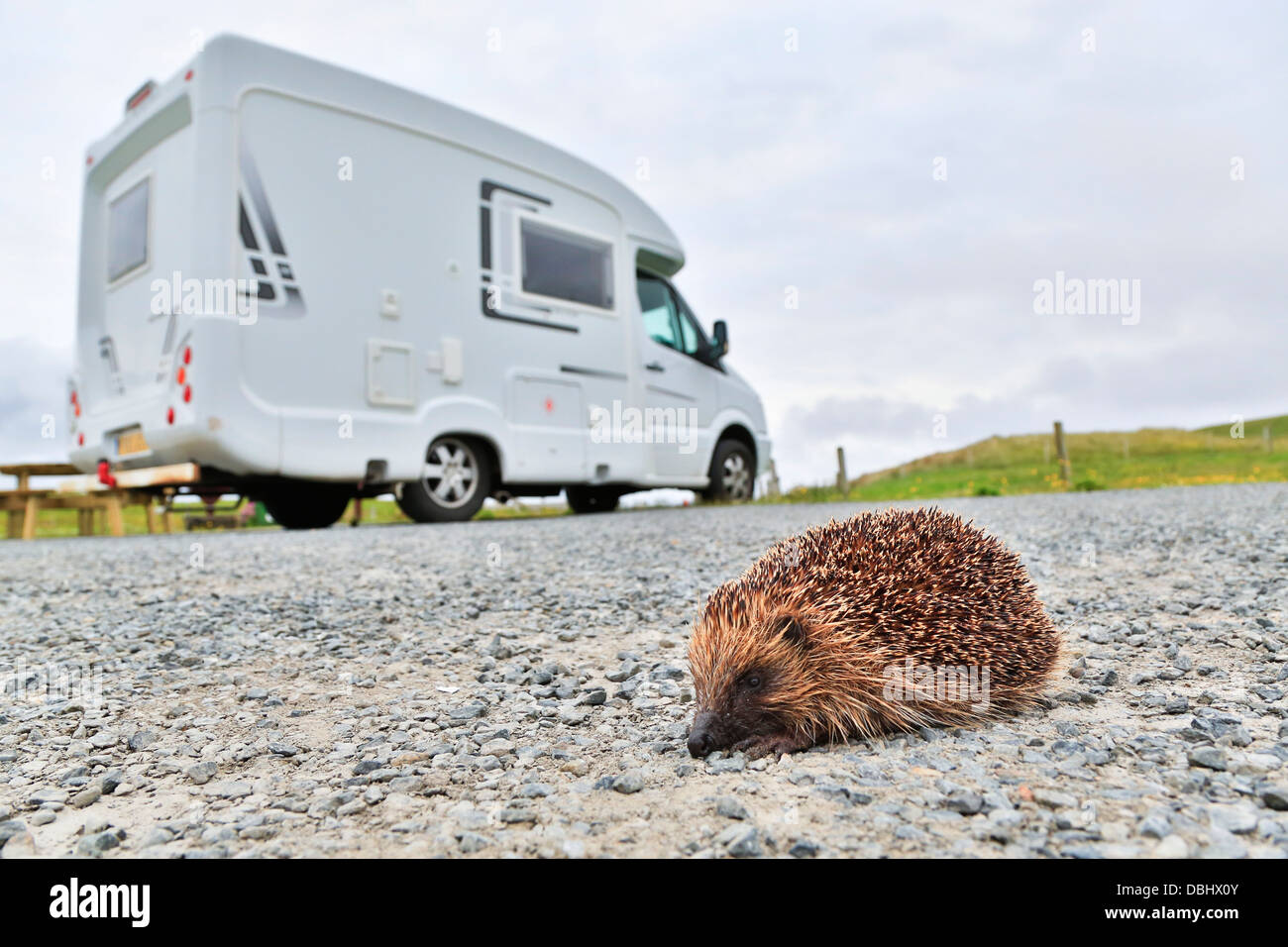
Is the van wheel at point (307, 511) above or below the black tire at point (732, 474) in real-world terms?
below

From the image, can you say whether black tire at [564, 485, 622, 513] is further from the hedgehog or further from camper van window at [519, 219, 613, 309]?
the hedgehog

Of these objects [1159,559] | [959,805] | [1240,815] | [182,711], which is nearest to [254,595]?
[182,711]

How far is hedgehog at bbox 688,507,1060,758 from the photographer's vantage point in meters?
2.83

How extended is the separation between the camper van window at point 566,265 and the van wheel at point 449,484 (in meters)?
2.33

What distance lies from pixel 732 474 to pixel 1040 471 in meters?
13.5

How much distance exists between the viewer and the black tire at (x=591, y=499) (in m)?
13.5

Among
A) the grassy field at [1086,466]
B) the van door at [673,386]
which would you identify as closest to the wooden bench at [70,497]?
the van door at [673,386]

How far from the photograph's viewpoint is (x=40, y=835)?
226cm

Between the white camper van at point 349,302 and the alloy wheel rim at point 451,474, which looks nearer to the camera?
the white camper van at point 349,302

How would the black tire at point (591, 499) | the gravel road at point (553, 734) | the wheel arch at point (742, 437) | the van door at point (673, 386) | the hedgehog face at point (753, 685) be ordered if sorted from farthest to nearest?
the wheel arch at point (742, 437) → the black tire at point (591, 499) → the van door at point (673, 386) → the hedgehog face at point (753, 685) → the gravel road at point (553, 734)

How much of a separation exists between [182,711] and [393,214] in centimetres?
755

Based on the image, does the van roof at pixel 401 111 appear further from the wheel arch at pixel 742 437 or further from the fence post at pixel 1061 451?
the fence post at pixel 1061 451

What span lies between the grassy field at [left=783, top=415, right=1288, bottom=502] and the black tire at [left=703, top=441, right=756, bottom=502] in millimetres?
1679

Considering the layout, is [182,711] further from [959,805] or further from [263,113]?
[263,113]
